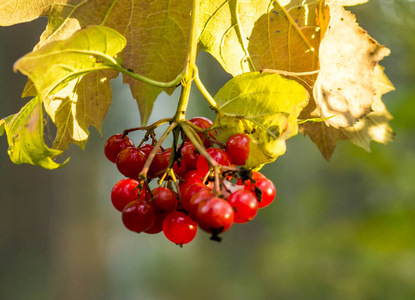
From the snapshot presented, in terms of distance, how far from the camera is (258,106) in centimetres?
75

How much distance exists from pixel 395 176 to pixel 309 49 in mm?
2135

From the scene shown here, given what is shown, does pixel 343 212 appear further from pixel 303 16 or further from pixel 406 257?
pixel 303 16

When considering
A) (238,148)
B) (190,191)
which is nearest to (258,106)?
(238,148)

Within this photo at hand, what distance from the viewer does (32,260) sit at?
16.2 ft

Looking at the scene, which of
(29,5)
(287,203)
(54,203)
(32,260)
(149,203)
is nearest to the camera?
(149,203)

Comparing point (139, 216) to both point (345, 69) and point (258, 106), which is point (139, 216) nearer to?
point (258, 106)

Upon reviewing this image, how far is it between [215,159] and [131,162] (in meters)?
0.16

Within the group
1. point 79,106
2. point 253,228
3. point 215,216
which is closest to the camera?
point 215,216

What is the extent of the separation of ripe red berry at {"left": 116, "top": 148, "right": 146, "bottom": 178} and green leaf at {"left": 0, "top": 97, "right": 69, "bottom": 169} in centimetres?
13

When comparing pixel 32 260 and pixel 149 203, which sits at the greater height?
pixel 149 203

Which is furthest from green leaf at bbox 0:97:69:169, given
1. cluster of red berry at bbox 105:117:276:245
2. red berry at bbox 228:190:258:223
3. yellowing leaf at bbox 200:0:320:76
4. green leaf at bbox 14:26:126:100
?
yellowing leaf at bbox 200:0:320:76

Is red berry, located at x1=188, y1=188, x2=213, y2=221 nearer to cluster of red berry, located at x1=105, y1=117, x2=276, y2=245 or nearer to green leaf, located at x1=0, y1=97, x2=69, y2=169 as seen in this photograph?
cluster of red berry, located at x1=105, y1=117, x2=276, y2=245

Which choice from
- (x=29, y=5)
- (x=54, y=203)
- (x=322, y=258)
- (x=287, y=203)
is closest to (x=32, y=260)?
(x=54, y=203)

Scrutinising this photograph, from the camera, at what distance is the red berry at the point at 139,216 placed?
67cm
